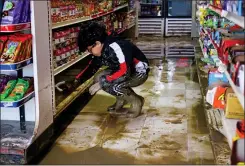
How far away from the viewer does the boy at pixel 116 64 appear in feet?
13.1

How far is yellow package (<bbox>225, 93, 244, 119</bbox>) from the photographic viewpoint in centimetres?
320

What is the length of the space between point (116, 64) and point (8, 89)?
1.44 m

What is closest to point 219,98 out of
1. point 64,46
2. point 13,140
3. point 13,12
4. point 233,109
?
point 233,109

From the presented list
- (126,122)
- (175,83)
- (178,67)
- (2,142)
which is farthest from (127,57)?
(178,67)

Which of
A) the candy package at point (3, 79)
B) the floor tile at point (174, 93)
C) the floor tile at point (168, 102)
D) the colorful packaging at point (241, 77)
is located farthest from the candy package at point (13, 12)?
the floor tile at point (174, 93)

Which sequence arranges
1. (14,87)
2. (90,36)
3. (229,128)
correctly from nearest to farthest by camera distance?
(229,128) → (14,87) → (90,36)

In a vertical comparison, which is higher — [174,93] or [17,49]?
[17,49]

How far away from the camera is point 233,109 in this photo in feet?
10.5

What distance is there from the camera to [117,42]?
4090 millimetres

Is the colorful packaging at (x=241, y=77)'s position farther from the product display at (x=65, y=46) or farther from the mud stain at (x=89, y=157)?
the product display at (x=65, y=46)

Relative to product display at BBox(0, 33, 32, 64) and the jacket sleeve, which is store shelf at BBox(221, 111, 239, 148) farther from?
product display at BBox(0, 33, 32, 64)

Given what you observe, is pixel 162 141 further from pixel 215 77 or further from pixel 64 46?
pixel 64 46

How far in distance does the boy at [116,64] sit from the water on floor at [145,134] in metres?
0.21

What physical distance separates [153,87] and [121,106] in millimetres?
1303
